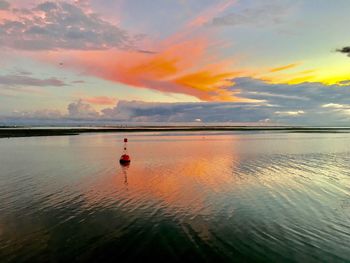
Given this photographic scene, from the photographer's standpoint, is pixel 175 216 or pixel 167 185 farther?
pixel 167 185

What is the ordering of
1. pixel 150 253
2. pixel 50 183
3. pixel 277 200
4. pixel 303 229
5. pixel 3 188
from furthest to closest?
pixel 50 183, pixel 3 188, pixel 277 200, pixel 303 229, pixel 150 253

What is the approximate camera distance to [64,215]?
19672mm

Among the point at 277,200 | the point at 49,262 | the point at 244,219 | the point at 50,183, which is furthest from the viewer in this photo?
the point at 50,183

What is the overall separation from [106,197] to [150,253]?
1168 centimetres

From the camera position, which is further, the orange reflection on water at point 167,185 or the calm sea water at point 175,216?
the orange reflection on water at point 167,185

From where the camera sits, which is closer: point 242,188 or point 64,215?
point 64,215

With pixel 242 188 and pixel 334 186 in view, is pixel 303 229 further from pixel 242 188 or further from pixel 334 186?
pixel 334 186

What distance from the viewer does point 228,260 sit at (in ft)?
43.4

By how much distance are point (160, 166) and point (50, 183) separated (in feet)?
53.1

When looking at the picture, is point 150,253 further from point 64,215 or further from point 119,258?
point 64,215

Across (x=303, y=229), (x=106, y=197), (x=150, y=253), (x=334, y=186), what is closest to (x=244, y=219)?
(x=303, y=229)

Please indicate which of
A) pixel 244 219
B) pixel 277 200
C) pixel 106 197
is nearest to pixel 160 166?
pixel 106 197

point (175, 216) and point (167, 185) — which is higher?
point (175, 216)

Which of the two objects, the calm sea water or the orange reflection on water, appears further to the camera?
the orange reflection on water
